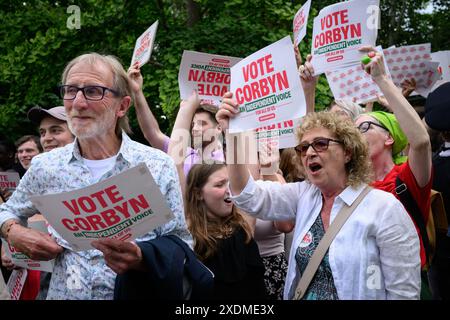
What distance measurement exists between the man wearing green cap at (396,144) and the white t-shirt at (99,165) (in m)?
1.48

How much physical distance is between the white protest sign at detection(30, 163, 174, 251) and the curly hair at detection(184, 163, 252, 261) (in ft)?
3.90

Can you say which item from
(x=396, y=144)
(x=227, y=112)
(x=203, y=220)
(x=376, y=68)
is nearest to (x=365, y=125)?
(x=396, y=144)

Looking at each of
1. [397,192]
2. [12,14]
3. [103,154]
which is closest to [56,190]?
[103,154]

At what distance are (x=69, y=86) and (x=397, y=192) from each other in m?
1.77

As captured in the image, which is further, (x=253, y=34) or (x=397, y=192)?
(x=253, y=34)

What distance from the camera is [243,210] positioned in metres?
3.29

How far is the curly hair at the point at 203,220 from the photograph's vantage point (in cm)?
354

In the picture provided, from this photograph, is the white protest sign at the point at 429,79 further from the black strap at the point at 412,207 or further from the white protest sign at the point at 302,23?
the black strap at the point at 412,207

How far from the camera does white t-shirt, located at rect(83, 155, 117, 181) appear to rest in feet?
8.77

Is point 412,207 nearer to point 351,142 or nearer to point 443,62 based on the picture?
point 351,142

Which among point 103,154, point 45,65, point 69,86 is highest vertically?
point 45,65

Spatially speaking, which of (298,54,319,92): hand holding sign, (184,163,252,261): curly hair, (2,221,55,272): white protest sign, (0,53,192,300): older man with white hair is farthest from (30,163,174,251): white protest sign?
(298,54,319,92): hand holding sign

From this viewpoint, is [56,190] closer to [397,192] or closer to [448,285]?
[397,192]
